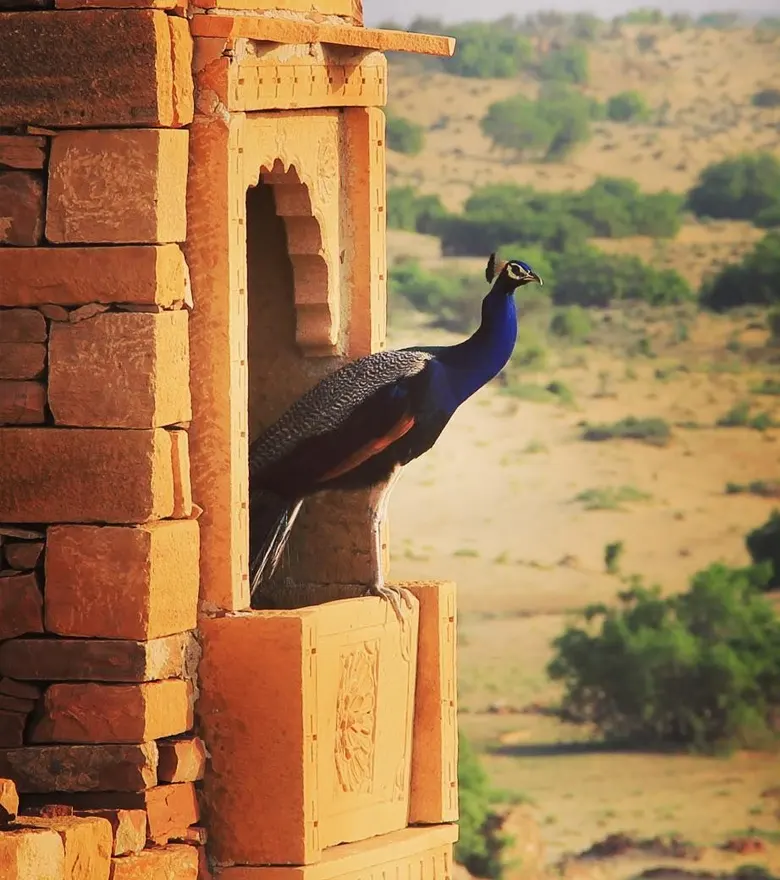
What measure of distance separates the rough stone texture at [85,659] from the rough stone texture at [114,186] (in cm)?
115

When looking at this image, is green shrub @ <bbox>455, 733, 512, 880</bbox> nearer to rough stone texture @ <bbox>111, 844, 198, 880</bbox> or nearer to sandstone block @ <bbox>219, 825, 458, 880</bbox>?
sandstone block @ <bbox>219, 825, 458, 880</bbox>

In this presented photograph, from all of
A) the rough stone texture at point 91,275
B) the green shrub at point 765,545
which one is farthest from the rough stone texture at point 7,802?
the green shrub at point 765,545

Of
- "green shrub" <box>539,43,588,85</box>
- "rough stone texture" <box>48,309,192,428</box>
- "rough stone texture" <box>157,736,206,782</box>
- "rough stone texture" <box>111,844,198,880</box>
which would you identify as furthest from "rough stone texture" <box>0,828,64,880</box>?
"green shrub" <box>539,43,588,85</box>

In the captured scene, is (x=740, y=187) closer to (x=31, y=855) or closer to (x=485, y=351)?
(x=485, y=351)

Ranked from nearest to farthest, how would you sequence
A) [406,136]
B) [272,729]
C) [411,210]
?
[272,729] < [411,210] < [406,136]

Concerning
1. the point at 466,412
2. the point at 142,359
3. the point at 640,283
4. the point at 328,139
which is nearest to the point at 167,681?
the point at 142,359

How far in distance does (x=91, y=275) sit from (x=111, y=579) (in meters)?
0.86

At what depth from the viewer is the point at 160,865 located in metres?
8.79

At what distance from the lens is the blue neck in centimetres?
996

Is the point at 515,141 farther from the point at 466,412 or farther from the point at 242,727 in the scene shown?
the point at 242,727

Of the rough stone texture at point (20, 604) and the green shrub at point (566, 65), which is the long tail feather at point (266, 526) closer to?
the rough stone texture at point (20, 604)

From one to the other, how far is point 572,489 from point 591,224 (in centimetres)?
574

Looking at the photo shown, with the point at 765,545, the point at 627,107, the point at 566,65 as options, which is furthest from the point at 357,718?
the point at 566,65

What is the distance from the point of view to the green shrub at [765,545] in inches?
1207
